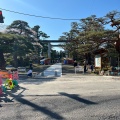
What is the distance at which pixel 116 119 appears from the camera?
611 cm

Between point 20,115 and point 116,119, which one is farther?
point 20,115

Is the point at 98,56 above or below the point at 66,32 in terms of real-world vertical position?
below

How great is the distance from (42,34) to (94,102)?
63.5 metres

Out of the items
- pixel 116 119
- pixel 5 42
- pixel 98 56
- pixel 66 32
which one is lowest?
pixel 116 119

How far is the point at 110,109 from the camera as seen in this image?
23.4 ft

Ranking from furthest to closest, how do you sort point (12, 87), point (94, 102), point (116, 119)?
point (12, 87) < point (94, 102) < point (116, 119)

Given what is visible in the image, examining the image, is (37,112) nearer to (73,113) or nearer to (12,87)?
(73,113)

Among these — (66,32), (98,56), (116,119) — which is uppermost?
(66,32)

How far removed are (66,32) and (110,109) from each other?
44.6 metres

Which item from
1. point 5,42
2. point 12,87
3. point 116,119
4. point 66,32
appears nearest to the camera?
point 116,119

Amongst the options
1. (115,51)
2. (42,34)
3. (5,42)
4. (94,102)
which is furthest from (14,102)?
(42,34)

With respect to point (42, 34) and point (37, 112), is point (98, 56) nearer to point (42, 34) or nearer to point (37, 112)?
point (37, 112)

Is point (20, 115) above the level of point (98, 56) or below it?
below

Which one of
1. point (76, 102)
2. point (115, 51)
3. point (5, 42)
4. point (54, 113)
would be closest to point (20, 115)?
point (54, 113)
